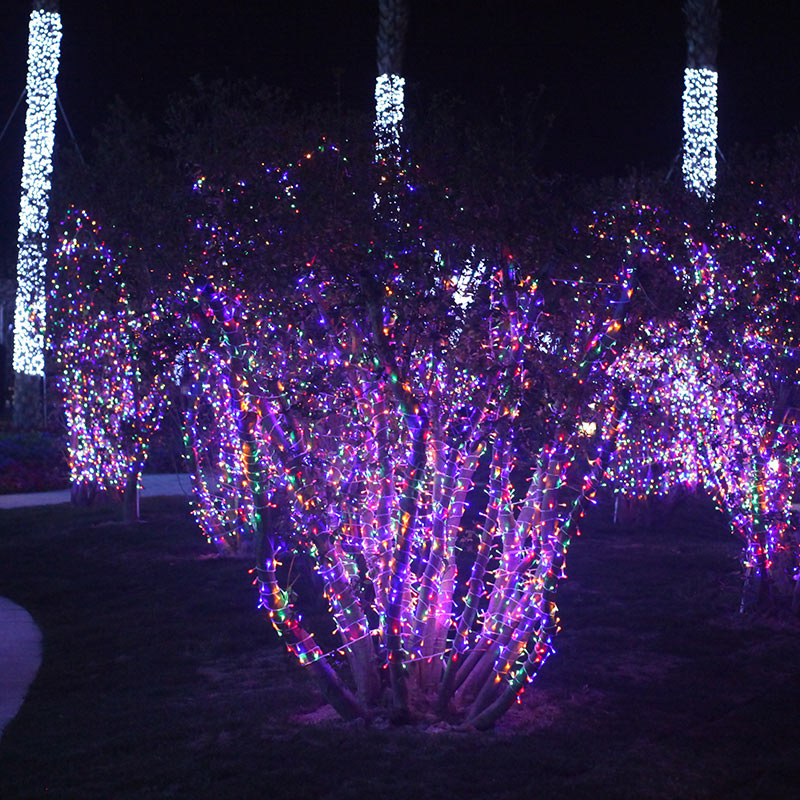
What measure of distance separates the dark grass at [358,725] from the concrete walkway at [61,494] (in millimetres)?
6226

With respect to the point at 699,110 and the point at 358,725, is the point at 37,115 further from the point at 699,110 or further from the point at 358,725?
the point at 358,725

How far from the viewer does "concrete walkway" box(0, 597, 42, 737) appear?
7824 mm

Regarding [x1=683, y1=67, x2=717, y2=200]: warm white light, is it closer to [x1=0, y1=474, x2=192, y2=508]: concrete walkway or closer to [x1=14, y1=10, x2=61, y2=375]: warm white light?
[x1=0, y1=474, x2=192, y2=508]: concrete walkway

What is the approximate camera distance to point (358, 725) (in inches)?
264

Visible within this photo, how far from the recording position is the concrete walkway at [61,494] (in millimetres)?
18922

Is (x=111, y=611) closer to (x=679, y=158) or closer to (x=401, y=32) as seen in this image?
(x=679, y=158)

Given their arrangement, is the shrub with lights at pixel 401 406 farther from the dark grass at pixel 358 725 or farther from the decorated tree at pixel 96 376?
the decorated tree at pixel 96 376

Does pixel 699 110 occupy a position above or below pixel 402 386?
above

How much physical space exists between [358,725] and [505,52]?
17.7 meters

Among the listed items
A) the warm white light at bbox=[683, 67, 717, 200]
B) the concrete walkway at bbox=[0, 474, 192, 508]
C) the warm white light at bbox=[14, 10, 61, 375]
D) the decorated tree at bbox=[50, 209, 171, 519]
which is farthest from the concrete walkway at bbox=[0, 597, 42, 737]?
the warm white light at bbox=[14, 10, 61, 375]

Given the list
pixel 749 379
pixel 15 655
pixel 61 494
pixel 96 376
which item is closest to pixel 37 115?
pixel 61 494

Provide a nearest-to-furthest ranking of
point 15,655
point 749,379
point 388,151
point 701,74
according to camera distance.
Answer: point 388,151 < point 15,655 < point 749,379 < point 701,74

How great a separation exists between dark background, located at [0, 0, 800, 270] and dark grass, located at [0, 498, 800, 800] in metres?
9.37

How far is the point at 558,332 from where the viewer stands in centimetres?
717
